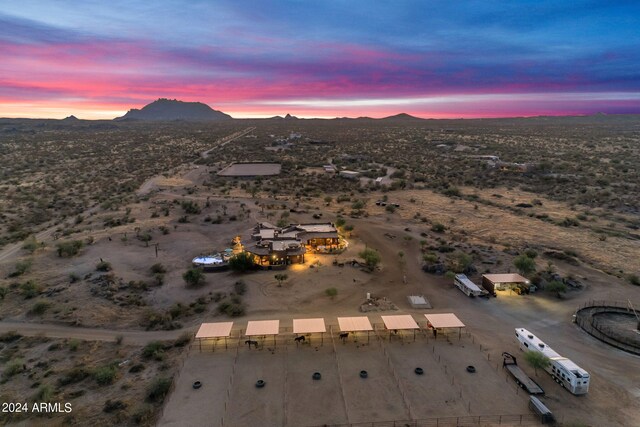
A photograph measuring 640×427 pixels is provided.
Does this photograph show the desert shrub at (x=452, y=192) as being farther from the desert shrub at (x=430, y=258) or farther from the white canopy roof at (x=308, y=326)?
the white canopy roof at (x=308, y=326)

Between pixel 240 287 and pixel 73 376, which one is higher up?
pixel 240 287

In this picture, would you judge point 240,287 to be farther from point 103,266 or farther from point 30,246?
point 30,246

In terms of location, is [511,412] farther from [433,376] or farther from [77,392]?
[77,392]

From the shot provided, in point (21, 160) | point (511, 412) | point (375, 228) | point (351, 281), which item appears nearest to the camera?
point (511, 412)

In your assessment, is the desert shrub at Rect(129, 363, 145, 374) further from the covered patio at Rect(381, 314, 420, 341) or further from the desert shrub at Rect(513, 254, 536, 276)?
the desert shrub at Rect(513, 254, 536, 276)

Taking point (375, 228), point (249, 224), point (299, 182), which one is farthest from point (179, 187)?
point (375, 228)

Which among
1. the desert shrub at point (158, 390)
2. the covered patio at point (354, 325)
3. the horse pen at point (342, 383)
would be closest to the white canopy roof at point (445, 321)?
the horse pen at point (342, 383)

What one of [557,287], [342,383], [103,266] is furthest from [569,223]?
[103,266]
